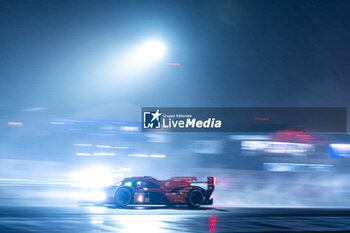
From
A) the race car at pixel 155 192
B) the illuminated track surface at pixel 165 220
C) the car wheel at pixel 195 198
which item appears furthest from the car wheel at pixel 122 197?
the car wheel at pixel 195 198

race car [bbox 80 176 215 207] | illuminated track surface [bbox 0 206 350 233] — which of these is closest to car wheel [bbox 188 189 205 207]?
race car [bbox 80 176 215 207]

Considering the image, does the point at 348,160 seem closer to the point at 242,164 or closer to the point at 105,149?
the point at 242,164

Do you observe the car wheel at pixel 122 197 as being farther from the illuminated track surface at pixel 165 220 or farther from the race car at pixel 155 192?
the illuminated track surface at pixel 165 220

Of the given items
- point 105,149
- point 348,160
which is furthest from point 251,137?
point 105,149

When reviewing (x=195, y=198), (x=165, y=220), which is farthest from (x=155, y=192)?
(x=165, y=220)

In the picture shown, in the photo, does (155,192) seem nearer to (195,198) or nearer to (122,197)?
(122,197)

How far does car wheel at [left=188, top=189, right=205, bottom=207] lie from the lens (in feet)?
34.6

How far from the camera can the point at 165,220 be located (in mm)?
8125

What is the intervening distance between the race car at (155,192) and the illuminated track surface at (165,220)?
39 cm

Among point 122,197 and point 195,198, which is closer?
point 122,197

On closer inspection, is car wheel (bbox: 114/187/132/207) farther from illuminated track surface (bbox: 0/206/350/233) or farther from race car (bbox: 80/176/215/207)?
illuminated track surface (bbox: 0/206/350/233)

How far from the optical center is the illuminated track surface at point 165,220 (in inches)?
278

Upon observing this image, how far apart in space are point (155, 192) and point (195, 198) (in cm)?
130

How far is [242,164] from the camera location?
22.6 metres
